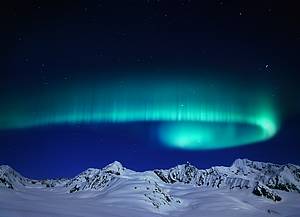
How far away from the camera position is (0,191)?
39.2m

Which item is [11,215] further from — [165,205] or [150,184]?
[150,184]

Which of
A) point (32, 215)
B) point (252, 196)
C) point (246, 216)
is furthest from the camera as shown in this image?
point (252, 196)

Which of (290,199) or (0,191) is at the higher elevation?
(0,191)

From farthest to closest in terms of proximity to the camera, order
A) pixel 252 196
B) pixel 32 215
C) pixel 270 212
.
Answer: pixel 252 196 < pixel 270 212 < pixel 32 215

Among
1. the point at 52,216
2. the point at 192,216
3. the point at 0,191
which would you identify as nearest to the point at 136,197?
the point at 192,216

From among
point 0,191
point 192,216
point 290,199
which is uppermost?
point 0,191

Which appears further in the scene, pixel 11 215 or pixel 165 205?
pixel 165 205

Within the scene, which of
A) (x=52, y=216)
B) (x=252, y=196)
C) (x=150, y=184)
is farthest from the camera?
(x=252, y=196)

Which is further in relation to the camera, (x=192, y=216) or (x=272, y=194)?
(x=272, y=194)

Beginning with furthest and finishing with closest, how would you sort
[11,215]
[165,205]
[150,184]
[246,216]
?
1. [150,184]
2. [165,205]
3. [246,216]
4. [11,215]

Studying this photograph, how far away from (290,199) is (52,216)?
641ft

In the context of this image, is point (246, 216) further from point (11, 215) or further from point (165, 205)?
point (11, 215)

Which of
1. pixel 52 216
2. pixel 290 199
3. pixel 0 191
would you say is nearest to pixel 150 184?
pixel 290 199

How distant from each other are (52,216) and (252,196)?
177 metres
